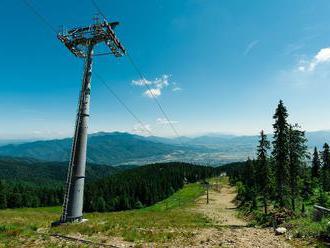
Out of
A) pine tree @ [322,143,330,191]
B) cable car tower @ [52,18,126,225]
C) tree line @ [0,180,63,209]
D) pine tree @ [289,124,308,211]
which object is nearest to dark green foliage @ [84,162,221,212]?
tree line @ [0,180,63,209]

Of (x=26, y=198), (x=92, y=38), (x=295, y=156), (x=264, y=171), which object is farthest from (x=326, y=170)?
(x=26, y=198)

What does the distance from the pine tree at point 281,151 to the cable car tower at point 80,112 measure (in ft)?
95.1

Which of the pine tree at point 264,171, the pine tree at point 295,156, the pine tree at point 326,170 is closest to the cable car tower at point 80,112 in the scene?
the pine tree at point 295,156

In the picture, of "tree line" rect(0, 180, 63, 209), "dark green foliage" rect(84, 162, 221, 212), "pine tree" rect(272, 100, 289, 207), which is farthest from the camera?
"tree line" rect(0, 180, 63, 209)

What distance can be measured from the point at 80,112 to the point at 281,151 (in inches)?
1305

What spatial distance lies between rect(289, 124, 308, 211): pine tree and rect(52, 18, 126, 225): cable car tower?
33.3 m

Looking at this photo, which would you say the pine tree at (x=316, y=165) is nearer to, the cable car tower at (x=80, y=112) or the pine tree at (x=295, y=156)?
the pine tree at (x=295, y=156)

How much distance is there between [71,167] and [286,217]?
48.9ft

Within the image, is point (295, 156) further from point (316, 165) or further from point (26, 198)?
point (26, 198)

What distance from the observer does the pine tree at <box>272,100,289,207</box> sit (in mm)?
41719

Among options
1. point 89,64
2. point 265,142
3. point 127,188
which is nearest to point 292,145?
point 265,142

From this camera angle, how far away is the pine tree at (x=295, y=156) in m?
44.1

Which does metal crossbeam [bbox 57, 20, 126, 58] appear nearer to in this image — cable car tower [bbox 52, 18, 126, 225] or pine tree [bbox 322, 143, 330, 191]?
cable car tower [bbox 52, 18, 126, 225]

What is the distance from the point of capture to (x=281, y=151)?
139 ft
